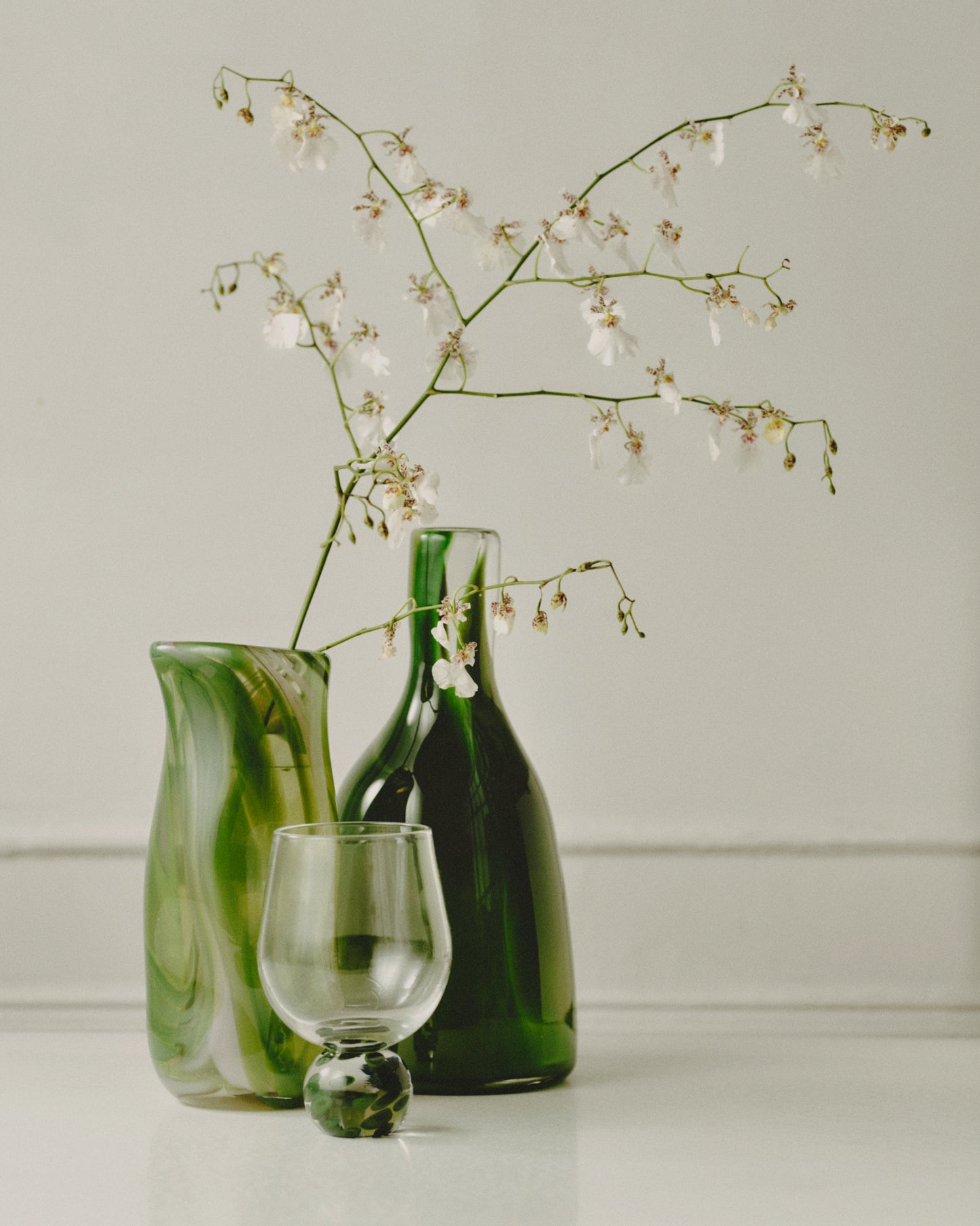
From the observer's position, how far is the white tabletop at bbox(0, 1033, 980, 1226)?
1.92ft

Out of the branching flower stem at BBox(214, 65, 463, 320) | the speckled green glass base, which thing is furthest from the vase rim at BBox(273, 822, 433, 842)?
the branching flower stem at BBox(214, 65, 463, 320)

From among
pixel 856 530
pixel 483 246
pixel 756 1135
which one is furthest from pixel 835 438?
pixel 756 1135

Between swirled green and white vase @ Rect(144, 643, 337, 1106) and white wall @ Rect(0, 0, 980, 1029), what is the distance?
334 mm

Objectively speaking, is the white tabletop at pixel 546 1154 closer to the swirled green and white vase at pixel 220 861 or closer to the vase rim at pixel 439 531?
the swirled green and white vase at pixel 220 861

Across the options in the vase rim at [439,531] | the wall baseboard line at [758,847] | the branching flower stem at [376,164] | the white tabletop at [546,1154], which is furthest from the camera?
the wall baseboard line at [758,847]

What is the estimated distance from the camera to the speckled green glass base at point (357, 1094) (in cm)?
68

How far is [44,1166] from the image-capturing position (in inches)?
26.0

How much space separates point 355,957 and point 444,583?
Result: 10.5 inches

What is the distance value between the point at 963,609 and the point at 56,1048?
0.82 metres

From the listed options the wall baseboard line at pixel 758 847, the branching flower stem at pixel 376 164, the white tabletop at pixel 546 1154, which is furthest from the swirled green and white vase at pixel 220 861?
the wall baseboard line at pixel 758 847

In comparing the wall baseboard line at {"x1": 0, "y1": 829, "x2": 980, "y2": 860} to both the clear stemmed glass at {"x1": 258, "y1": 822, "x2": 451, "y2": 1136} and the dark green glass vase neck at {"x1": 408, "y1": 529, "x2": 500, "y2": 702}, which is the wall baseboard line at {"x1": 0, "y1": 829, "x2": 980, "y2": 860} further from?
the clear stemmed glass at {"x1": 258, "y1": 822, "x2": 451, "y2": 1136}

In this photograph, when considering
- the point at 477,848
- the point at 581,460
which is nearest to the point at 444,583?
the point at 477,848

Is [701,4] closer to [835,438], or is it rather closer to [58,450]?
[835,438]

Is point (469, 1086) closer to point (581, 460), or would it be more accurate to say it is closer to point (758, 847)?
point (758, 847)
